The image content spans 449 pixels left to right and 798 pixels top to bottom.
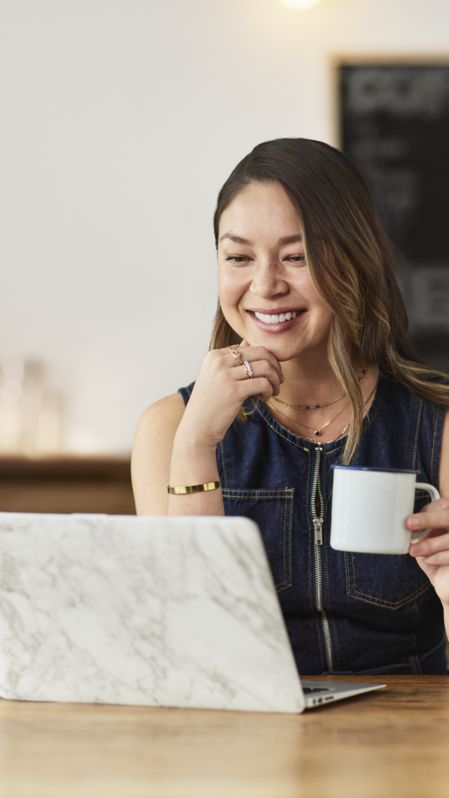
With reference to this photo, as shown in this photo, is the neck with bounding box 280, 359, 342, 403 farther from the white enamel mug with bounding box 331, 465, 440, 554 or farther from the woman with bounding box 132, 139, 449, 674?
the white enamel mug with bounding box 331, 465, 440, 554

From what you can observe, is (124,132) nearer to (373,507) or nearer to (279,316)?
(279,316)

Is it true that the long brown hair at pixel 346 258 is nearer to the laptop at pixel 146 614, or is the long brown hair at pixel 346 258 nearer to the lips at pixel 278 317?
the lips at pixel 278 317

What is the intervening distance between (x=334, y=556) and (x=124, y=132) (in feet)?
7.30

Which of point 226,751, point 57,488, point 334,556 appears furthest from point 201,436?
point 57,488

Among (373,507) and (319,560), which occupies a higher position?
(373,507)

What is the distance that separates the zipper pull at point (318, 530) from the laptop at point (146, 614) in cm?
45

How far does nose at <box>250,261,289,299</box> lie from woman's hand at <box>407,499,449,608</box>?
448 mm

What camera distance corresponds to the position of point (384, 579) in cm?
154

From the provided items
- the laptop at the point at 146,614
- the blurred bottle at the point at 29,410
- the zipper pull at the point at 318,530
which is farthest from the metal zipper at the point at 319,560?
the blurred bottle at the point at 29,410

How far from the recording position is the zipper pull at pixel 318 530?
1.54 m

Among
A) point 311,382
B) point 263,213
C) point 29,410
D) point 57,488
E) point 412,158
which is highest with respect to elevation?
point 412,158

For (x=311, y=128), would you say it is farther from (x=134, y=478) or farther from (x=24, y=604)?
(x=24, y=604)

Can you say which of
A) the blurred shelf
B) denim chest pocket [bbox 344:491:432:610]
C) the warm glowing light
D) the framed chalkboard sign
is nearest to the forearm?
denim chest pocket [bbox 344:491:432:610]

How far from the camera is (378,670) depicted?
60.1 inches
